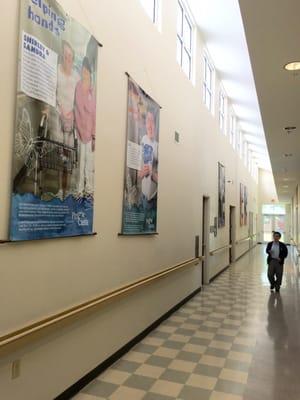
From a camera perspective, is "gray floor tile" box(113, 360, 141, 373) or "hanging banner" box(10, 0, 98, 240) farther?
"gray floor tile" box(113, 360, 141, 373)

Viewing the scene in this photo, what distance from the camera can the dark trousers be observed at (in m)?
9.95

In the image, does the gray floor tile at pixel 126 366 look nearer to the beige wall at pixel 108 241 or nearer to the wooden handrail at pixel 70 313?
the beige wall at pixel 108 241

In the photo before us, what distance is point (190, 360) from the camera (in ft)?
15.8

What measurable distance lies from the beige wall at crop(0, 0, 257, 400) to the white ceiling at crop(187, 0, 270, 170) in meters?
1.45

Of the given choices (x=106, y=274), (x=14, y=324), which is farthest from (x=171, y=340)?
(x=14, y=324)

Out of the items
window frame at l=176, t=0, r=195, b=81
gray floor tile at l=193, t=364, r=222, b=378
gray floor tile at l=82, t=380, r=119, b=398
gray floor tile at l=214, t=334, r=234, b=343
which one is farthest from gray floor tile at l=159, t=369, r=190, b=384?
window frame at l=176, t=0, r=195, b=81

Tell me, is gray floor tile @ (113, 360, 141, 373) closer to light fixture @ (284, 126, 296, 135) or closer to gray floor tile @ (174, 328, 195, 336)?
gray floor tile @ (174, 328, 195, 336)

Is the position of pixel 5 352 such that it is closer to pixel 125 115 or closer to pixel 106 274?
pixel 106 274

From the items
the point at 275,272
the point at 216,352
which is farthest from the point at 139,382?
the point at 275,272

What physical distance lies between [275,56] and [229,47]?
5146 millimetres

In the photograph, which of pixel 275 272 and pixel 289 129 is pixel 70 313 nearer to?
pixel 289 129

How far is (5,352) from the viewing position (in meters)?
2.77

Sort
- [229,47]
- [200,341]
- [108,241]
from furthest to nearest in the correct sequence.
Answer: [229,47] → [200,341] → [108,241]

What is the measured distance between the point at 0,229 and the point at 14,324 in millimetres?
786
